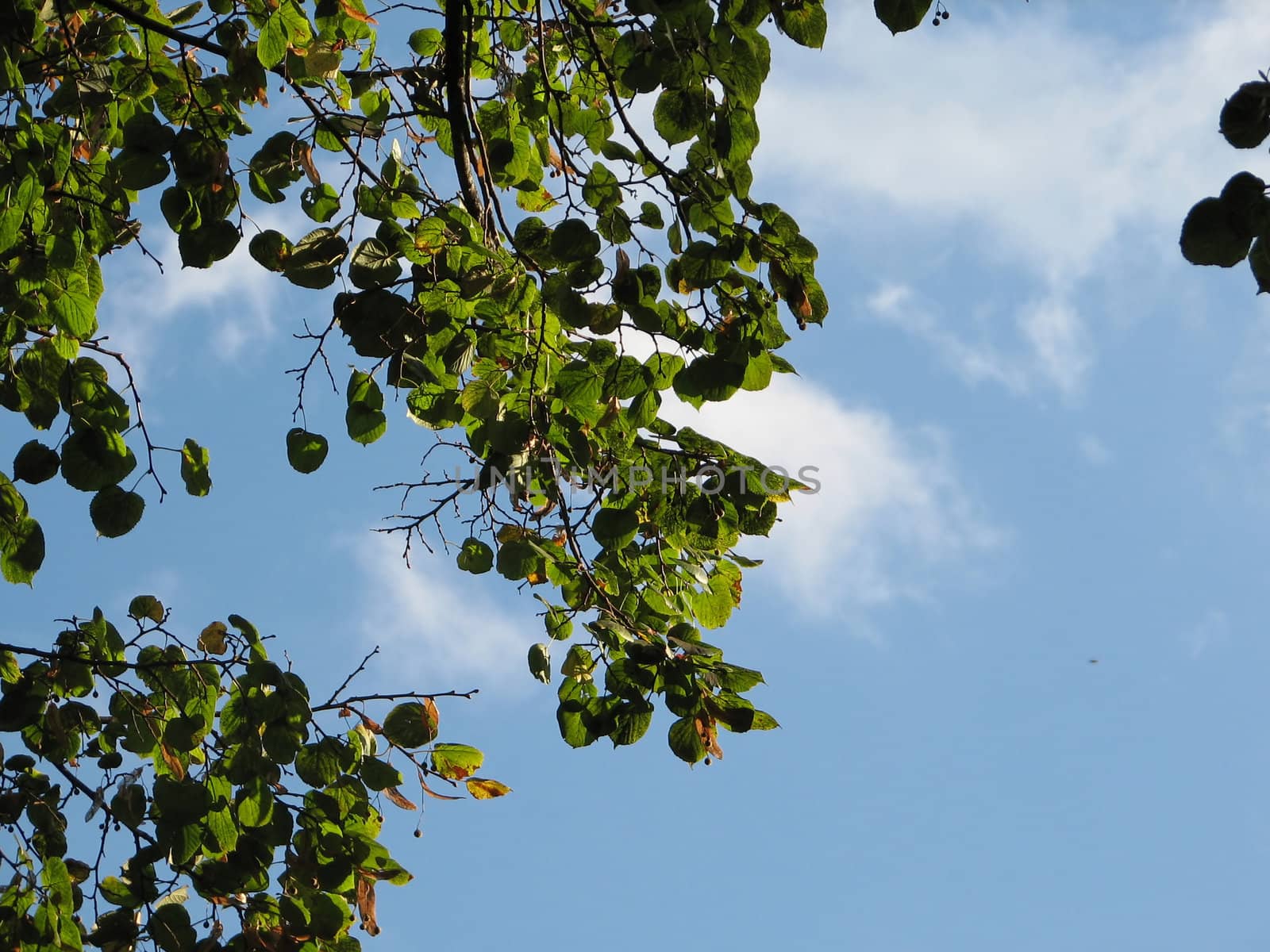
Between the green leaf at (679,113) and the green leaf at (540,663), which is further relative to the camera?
the green leaf at (540,663)

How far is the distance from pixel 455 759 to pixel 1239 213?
230 centimetres

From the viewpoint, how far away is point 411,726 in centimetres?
276

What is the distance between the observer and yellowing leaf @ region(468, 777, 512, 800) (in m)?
2.81

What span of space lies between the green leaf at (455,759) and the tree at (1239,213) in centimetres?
224

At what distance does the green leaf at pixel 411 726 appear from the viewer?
2764 mm

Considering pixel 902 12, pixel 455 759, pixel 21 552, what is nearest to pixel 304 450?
pixel 21 552

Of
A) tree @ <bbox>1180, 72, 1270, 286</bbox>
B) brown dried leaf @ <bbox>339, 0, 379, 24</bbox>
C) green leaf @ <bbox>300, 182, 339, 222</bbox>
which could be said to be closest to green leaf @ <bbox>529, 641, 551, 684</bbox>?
green leaf @ <bbox>300, 182, 339, 222</bbox>

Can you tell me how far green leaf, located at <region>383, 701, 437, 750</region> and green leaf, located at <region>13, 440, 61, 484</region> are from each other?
1.01 meters

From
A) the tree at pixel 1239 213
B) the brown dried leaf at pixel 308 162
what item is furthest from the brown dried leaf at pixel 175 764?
the tree at pixel 1239 213

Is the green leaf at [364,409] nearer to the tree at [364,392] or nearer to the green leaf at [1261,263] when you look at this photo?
the tree at [364,392]

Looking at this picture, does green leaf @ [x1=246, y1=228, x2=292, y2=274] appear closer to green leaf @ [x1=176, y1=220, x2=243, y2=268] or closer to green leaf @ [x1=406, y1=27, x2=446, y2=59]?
green leaf @ [x1=176, y1=220, x2=243, y2=268]

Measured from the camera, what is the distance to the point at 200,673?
9.10 ft

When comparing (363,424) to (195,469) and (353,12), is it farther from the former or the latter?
(353,12)

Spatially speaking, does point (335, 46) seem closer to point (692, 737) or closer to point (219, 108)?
point (219, 108)
